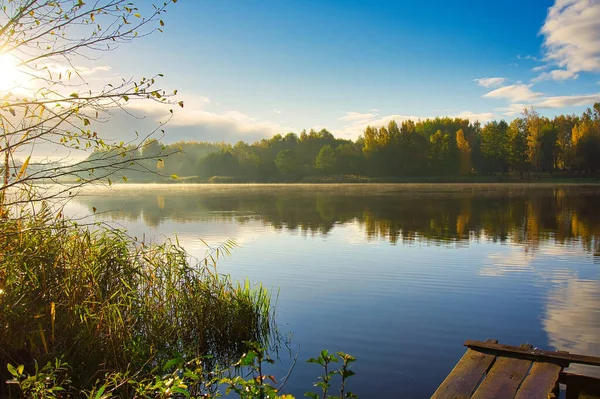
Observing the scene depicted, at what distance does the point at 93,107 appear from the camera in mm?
5523

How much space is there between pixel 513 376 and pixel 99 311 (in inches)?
239

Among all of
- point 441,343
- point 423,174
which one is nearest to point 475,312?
point 441,343

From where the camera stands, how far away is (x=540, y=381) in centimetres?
655

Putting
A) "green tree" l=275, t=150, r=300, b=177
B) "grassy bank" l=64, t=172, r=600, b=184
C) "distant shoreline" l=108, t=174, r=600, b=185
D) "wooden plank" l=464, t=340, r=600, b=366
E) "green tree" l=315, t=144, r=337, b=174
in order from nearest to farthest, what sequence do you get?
"wooden plank" l=464, t=340, r=600, b=366, "distant shoreline" l=108, t=174, r=600, b=185, "grassy bank" l=64, t=172, r=600, b=184, "green tree" l=315, t=144, r=337, b=174, "green tree" l=275, t=150, r=300, b=177

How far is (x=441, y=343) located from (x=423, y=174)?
417 ft

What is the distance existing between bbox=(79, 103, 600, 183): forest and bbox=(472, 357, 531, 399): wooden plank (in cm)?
8699

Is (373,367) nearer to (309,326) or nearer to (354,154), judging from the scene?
(309,326)

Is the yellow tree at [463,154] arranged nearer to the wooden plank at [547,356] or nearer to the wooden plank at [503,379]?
the wooden plank at [547,356]

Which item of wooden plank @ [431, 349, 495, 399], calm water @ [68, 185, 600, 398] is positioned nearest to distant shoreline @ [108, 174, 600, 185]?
calm water @ [68, 185, 600, 398]

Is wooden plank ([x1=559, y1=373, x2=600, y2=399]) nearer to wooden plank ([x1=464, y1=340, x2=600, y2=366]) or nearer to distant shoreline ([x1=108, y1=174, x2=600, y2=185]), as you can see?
wooden plank ([x1=464, y1=340, x2=600, y2=366])

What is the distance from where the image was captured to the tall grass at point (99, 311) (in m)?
6.76

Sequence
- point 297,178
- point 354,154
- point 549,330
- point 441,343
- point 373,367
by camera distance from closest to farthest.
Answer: point 373,367
point 441,343
point 549,330
point 354,154
point 297,178

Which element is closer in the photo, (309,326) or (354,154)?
(309,326)

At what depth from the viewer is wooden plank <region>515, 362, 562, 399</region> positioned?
6133mm
